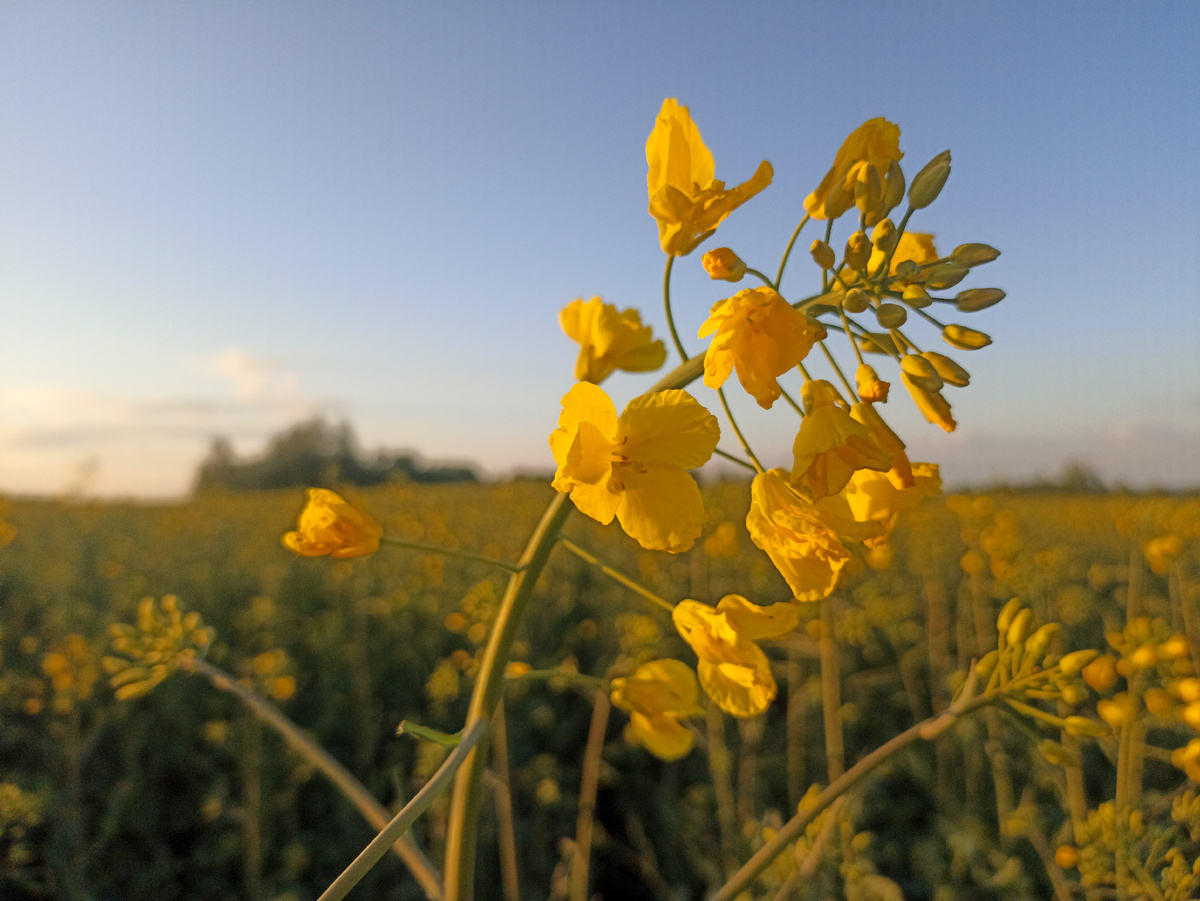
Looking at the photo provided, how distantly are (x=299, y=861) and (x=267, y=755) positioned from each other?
67 centimetres

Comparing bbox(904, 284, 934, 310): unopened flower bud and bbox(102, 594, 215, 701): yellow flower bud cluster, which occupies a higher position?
bbox(904, 284, 934, 310): unopened flower bud

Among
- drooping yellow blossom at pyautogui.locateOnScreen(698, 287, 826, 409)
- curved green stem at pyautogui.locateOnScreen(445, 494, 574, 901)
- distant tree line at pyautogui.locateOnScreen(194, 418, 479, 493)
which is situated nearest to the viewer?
drooping yellow blossom at pyautogui.locateOnScreen(698, 287, 826, 409)

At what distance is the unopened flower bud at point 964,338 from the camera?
3.13 feet

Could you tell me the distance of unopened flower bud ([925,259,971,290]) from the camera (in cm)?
92

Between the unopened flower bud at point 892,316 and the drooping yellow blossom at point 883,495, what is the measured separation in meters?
0.23

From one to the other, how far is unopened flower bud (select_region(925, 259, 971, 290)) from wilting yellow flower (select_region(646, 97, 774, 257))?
0.27 metres

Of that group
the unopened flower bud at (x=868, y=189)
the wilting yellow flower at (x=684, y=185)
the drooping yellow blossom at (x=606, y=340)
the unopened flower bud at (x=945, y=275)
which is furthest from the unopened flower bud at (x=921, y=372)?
the drooping yellow blossom at (x=606, y=340)

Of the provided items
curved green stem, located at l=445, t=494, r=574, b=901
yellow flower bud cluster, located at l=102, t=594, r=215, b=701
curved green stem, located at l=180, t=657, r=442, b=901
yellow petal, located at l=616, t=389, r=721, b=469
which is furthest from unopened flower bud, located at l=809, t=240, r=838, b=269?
yellow flower bud cluster, located at l=102, t=594, r=215, b=701

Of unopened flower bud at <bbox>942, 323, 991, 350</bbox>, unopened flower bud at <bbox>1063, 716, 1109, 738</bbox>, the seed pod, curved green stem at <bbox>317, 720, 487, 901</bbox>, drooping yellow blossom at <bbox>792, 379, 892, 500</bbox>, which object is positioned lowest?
unopened flower bud at <bbox>1063, 716, 1109, 738</bbox>

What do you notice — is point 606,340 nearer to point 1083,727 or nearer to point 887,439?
point 887,439

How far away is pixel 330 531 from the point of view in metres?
1.13

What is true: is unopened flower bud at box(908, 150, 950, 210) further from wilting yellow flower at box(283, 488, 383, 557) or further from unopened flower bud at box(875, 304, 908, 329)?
wilting yellow flower at box(283, 488, 383, 557)

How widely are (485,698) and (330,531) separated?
0.38 metres

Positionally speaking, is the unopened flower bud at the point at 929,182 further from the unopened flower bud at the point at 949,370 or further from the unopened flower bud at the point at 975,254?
the unopened flower bud at the point at 949,370
